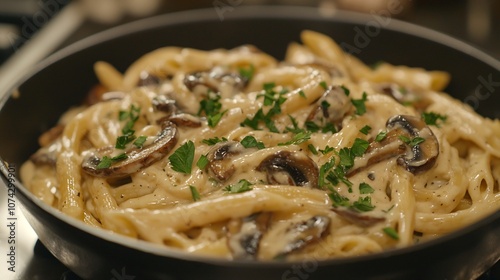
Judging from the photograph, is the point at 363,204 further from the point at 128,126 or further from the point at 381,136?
the point at 128,126

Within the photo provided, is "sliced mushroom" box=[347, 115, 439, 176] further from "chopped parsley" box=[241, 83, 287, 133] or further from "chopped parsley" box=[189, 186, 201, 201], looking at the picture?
"chopped parsley" box=[189, 186, 201, 201]

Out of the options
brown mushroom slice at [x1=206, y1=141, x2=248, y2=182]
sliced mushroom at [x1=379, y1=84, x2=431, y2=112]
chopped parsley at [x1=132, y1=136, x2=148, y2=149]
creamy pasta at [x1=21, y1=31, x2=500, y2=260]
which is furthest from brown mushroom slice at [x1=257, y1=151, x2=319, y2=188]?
sliced mushroom at [x1=379, y1=84, x2=431, y2=112]

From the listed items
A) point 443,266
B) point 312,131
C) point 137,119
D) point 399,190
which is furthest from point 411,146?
point 137,119

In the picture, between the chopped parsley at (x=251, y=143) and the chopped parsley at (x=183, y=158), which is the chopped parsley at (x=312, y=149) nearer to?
the chopped parsley at (x=251, y=143)

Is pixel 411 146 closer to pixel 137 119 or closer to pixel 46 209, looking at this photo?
pixel 137 119

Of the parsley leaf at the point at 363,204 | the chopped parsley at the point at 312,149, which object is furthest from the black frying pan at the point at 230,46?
the chopped parsley at the point at 312,149

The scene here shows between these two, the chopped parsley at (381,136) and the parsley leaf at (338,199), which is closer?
the parsley leaf at (338,199)

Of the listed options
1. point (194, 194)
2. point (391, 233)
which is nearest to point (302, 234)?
point (391, 233)

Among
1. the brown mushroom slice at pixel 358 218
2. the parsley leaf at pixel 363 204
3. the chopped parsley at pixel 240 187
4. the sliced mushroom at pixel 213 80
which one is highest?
the sliced mushroom at pixel 213 80
